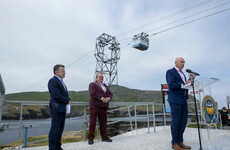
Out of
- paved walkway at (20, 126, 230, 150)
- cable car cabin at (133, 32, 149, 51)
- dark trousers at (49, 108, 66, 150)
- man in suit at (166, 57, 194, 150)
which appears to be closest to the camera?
dark trousers at (49, 108, 66, 150)

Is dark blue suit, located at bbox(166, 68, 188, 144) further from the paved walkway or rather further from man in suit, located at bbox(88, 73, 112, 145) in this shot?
man in suit, located at bbox(88, 73, 112, 145)

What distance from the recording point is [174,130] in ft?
7.75

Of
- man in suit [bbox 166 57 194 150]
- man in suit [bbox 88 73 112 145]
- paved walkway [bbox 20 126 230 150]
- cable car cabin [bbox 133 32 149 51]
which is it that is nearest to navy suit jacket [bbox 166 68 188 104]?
man in suit [bbox 166 57 194 150]

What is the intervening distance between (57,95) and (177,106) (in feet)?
5.73

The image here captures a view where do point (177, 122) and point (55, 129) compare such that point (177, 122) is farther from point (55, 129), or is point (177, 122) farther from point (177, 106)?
point (55, 129)

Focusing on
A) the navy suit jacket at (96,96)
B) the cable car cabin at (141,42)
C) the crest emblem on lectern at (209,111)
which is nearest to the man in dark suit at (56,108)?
the navy suit jacket at (96,96)

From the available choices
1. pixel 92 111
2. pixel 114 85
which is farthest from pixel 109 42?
pixel 92 111

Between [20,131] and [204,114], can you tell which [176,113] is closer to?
→ [204,114]

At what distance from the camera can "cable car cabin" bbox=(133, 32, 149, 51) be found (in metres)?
15.0

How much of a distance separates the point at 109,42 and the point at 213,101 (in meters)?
20.8

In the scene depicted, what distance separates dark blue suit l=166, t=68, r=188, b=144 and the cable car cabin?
42.2ft

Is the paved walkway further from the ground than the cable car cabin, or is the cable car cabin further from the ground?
the cable car cabin

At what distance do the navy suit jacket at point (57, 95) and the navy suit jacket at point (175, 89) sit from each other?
1.57m

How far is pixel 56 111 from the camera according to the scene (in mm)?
2164
